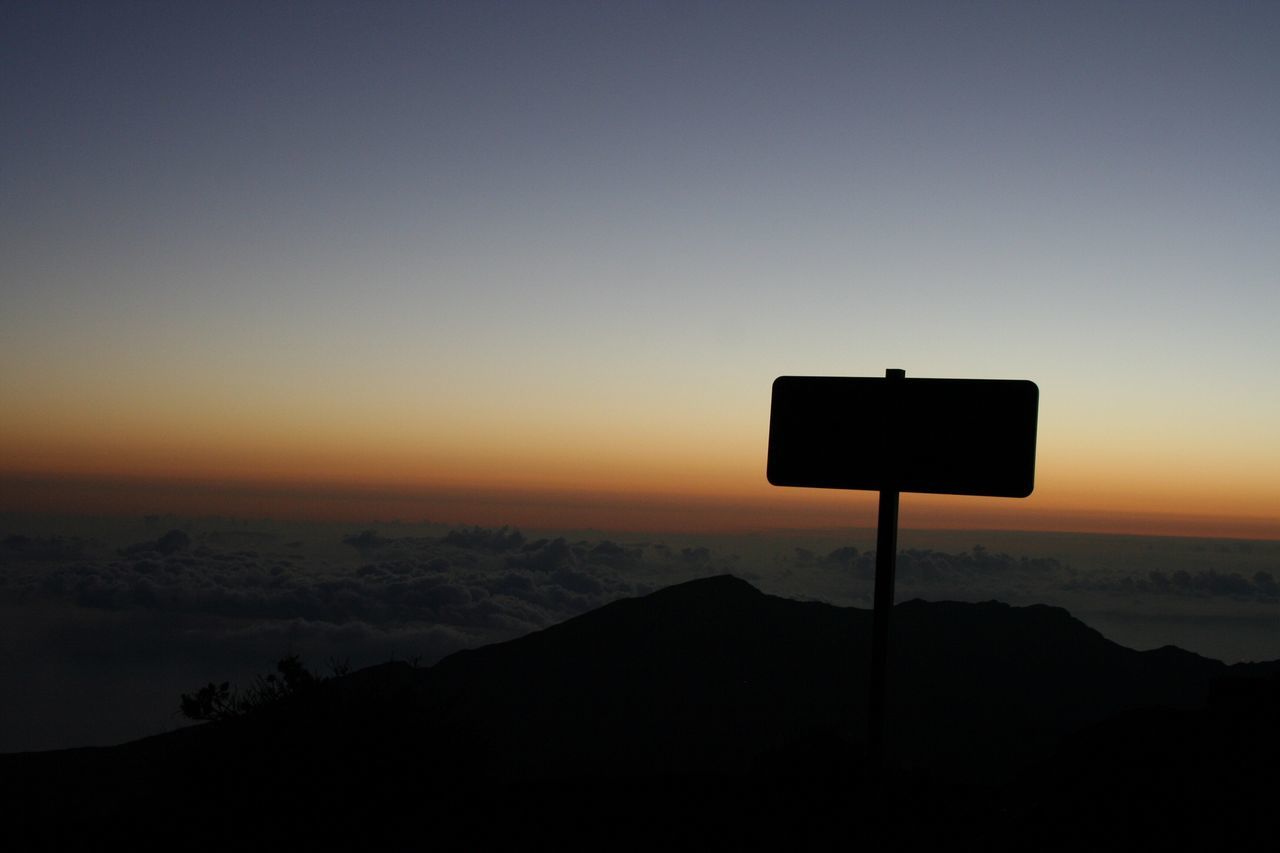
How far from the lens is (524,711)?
172m

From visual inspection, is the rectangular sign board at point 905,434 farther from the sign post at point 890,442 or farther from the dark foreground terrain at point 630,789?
the dark foreground terrain at point 630,789

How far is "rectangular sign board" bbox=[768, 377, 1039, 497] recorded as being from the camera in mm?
3986

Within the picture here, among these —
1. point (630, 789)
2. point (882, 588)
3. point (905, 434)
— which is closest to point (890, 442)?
point (905, 434)

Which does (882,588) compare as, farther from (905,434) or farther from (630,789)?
(630,789)

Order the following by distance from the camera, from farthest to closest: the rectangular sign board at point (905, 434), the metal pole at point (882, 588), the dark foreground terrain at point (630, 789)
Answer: the dark foreground terrain at point (630, 789) → the metal pole at point (882, 588) → the rectangular sign board at point (905, 434)

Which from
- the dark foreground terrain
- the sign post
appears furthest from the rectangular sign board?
the dark foreground terrain

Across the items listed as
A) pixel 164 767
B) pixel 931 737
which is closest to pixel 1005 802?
pixel 164 767

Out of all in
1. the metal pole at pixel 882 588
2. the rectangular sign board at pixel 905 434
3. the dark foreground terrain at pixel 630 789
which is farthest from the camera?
the dark foreground terrain at pixel 630 789

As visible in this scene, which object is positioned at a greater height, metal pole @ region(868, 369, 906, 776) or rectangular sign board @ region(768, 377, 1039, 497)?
rectangular sign board @ region(768, 377, 1039, 497)

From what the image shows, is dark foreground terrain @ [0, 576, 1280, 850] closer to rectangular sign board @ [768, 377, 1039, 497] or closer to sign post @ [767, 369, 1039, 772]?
sign post @ [767, 369, 1039, 772]

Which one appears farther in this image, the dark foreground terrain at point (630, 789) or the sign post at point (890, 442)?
the dark foreground terrain at point (630, 789)

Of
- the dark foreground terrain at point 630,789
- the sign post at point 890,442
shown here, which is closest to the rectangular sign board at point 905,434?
Answer: the sign post at point 890,442

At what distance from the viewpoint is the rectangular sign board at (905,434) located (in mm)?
3986

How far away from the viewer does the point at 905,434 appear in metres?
4.11
